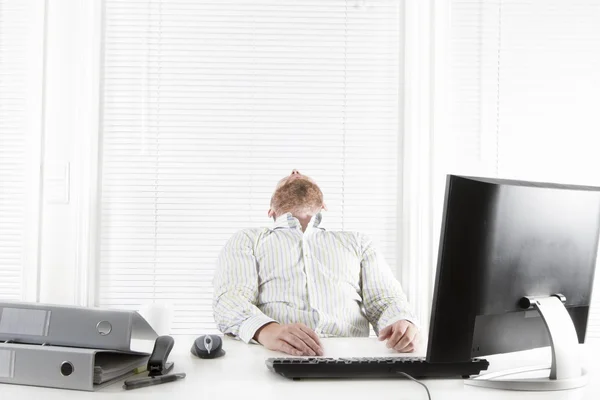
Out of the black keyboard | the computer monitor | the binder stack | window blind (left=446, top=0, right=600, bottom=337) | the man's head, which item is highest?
window blind (left=446, top=0, right=600, bottom=337)

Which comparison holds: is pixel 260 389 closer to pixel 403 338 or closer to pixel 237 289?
pixel 403 338

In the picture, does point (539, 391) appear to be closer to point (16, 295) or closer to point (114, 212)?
point (114, 212)

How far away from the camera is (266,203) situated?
8.82 ft

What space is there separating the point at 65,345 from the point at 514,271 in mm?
957

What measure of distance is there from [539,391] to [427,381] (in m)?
0.23

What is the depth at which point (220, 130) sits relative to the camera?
2.67m

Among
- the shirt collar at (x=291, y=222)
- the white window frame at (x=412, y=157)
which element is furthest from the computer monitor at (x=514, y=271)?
the white window frame at (x=412, y=157)

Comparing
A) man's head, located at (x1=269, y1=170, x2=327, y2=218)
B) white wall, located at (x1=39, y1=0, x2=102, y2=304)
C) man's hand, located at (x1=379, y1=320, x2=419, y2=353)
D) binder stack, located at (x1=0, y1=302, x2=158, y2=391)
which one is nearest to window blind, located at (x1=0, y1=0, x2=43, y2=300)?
white wall, located at (x1=39, y1=0, x2=102, y2=304)

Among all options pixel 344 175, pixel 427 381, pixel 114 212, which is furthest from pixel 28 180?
pixel 427 381

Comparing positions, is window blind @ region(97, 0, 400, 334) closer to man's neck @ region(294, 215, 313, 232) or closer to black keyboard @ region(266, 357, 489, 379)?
man's neck @ region(294, 215, 313, 232)

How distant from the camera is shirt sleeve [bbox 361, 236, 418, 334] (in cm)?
213

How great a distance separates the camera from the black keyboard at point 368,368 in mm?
1112

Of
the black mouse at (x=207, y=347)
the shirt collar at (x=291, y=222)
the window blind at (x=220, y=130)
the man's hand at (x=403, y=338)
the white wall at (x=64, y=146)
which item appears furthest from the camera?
the window blind at (x=220, y=130)

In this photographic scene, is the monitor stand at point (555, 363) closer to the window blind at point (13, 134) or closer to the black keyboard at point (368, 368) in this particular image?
the black keyboard at point (368, 368)
